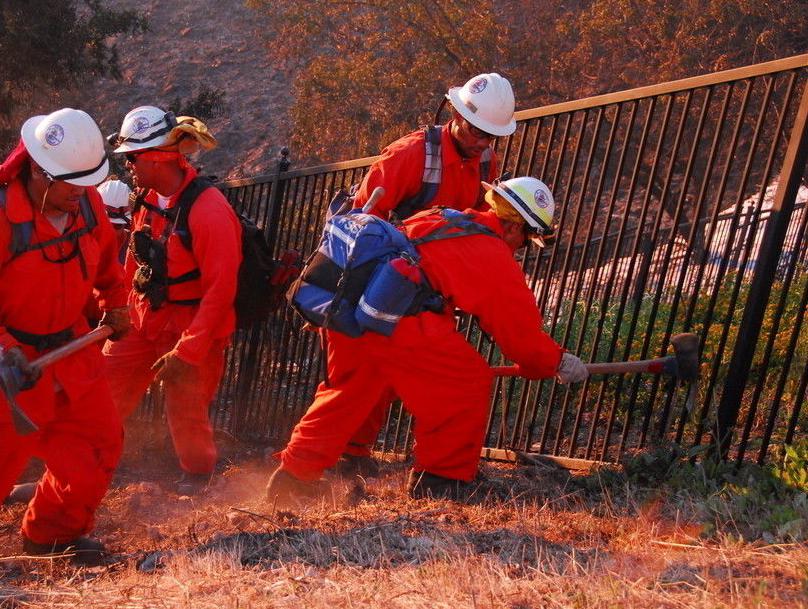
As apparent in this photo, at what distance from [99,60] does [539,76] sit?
9.26 metres

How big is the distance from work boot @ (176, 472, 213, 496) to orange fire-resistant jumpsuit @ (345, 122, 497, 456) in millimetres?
2194

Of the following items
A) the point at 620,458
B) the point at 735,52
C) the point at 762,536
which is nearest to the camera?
the point at 762,536

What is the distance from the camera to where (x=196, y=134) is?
20.5 feet

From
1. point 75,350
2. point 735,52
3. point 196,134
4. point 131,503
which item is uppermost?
point 735,52

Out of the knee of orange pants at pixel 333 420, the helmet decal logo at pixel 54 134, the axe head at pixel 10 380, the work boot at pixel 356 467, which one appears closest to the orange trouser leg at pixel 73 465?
the axe head at pixel 10 380

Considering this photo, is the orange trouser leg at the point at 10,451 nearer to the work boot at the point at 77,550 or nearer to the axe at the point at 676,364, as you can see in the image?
the work boot at the point at 77,550

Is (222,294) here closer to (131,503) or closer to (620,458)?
(131,503)

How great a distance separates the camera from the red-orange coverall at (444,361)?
4.82 metres

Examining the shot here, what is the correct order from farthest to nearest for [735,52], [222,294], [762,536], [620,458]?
[735,52]
[222,294]
[620,458]
[762,536]

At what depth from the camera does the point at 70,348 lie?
4891 millimetres

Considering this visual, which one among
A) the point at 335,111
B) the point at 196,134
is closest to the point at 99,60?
the point at 335,111

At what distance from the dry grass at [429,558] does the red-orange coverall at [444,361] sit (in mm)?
294

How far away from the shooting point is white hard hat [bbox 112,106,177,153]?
241 inches

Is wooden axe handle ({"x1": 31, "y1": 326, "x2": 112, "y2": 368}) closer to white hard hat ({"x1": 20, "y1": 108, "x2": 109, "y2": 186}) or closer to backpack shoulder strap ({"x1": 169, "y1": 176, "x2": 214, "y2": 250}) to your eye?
white hard hat ({"x1": 20, "y1": 108, "x2": 109, "y2": 186})
